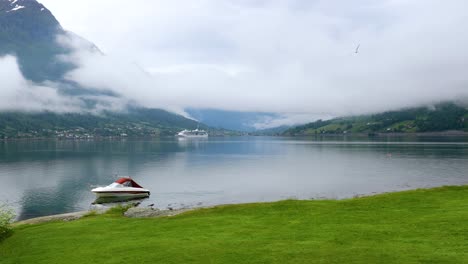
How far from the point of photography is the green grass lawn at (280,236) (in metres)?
18.4

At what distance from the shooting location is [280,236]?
869 inches

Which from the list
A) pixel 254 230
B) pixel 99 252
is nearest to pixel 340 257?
pixel 254 230

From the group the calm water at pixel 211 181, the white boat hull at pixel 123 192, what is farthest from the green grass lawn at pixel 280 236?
the white boat hull at pixel 123 192

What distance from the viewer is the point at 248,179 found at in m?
108

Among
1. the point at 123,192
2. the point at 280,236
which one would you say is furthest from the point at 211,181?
the point at 280,236

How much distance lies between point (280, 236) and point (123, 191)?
7099 cm

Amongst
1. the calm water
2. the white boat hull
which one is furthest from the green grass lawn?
the white boat hull

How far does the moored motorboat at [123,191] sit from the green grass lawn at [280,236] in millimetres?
56438

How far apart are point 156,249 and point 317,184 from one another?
8038 cm

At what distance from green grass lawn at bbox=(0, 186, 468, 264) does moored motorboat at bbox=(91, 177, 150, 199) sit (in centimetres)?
5644

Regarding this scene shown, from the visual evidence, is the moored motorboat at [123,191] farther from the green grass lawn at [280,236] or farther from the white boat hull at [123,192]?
the green grass lawn at [280,236]

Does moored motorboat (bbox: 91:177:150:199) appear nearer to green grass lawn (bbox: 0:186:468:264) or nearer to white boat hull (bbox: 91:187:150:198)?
white boat hull (bbox: 91:187:150:198)

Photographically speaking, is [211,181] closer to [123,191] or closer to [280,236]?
[123,191]

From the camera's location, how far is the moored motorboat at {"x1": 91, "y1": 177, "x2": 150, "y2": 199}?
84.5m
